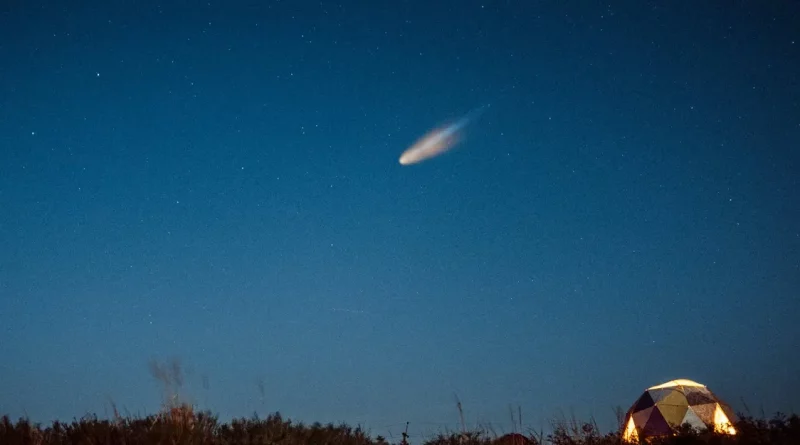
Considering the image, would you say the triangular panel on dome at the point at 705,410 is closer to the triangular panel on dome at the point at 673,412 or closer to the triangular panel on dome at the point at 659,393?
the triangular panel on dome at the point at 673,412

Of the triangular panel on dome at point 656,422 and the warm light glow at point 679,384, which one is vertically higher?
the warm light glow at point 679,384

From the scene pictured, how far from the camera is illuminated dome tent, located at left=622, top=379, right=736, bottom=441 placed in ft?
53.7

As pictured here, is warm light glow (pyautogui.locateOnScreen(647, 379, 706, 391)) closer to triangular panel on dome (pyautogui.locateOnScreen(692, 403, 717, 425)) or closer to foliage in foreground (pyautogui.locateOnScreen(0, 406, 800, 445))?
triangular panel on dome (pyautogui.locateOnScreen(692, 403, 717, 425))

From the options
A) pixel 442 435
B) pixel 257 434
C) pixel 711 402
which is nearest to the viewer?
pixel 257 434

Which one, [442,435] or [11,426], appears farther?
[442,435]

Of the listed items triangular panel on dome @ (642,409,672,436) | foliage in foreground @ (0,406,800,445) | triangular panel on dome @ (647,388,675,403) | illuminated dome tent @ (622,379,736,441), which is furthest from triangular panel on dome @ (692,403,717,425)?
foliage in foreground @ (0,406,800,445)

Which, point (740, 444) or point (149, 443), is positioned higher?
point (149, 443)

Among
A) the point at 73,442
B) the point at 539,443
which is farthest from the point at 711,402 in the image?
the point at 73,442

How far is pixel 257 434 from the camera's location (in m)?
8.30

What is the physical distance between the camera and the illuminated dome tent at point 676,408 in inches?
645

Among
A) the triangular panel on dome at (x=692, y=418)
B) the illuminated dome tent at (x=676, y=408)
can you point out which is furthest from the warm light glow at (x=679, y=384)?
the triangular panel on dome at (x=692, y=418)

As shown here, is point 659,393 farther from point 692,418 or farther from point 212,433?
point 212,433

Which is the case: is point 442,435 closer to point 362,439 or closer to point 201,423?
point 362,439

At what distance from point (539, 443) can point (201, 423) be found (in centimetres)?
501
